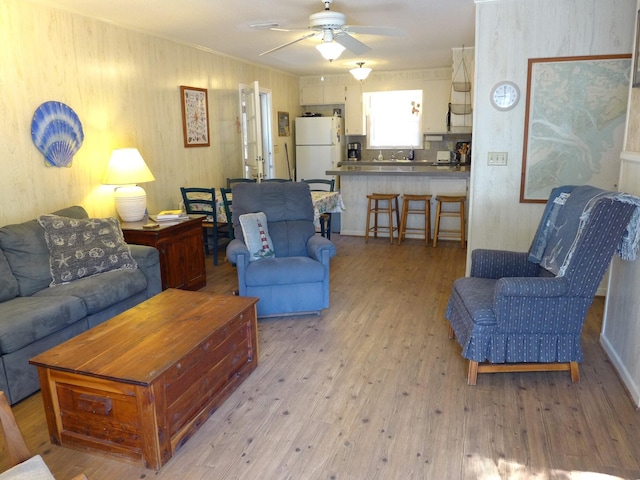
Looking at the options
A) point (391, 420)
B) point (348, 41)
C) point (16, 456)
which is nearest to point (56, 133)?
point (348, 41)

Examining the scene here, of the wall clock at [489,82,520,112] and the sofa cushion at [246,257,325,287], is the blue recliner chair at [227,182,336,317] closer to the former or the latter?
the sofa cushion at [246,257,325,287]

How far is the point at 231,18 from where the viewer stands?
4.36m

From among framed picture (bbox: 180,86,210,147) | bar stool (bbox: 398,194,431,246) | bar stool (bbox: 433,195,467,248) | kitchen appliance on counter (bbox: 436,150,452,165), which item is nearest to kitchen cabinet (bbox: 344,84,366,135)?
kitchen appliance on counter (bbox: 436,150,452,165)

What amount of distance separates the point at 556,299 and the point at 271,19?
3450 millimetres

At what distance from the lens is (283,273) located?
3635mm

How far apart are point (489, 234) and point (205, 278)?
8.79 ft

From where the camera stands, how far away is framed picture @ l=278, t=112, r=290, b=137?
8.02 meters

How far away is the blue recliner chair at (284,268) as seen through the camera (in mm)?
3650

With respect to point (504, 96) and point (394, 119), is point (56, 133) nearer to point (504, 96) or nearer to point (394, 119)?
point (504, 96)

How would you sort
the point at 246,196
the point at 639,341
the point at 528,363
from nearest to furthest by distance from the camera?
the point at 639,341
the point at 528,363
the point at 246,196

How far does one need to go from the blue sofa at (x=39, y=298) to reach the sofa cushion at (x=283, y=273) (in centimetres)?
78

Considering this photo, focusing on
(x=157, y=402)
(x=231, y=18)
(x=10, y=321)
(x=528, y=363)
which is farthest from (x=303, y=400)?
(x=231, y=18)

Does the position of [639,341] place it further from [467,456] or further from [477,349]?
[467,456]

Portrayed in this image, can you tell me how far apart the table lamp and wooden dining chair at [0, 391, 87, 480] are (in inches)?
116
